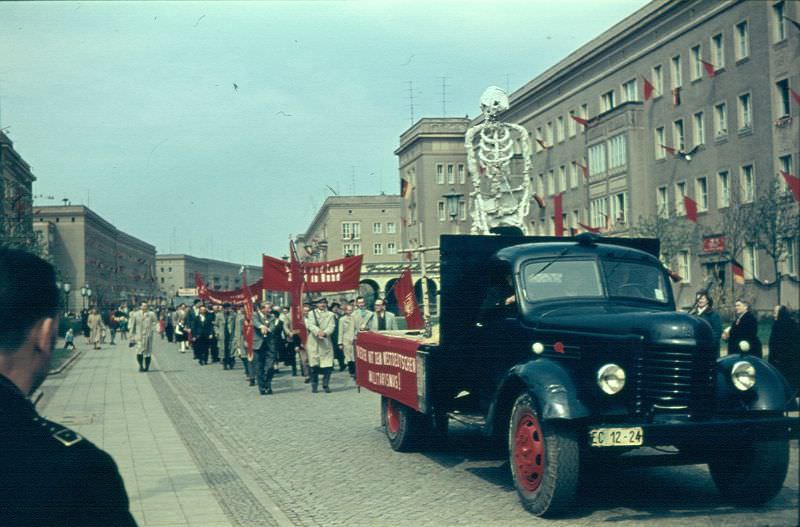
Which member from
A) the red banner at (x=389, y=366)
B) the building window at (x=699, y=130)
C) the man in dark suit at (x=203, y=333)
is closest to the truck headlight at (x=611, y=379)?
the red banner at (x=389, y=366)

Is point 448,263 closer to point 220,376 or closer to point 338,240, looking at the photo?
point 220,376

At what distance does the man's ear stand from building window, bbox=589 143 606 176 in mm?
56941

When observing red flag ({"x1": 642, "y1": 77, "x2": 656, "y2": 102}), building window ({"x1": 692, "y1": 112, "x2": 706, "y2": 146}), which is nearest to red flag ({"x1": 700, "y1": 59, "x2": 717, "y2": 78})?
building window ({"x1": 692, "y1": 112, "x2": 706, "y2": 146})

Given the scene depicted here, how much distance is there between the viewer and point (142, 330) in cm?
2661

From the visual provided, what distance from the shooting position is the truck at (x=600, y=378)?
24.5ft

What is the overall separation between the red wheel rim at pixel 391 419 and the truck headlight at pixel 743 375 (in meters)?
4.72

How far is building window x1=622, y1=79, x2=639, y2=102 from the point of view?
53103 mm

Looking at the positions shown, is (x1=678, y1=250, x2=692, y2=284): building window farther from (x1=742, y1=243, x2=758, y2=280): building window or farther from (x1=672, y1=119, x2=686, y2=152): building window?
(x1=742, y1=243, x2=758, y2=280): building window

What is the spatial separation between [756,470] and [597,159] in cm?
5284

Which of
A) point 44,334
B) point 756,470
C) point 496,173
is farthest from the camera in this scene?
point 496,173

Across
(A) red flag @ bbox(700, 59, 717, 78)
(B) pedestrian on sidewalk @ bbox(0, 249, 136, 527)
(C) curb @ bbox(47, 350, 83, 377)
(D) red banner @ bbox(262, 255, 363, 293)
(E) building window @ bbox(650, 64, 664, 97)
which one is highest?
(E) building window @ bbox(650, 64, 664, 97)

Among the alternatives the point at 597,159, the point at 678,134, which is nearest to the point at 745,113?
the point at 678,134

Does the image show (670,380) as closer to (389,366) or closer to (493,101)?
(389,366)

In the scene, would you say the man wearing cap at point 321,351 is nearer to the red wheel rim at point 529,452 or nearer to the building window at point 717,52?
the red wheel rim at point 529,452
